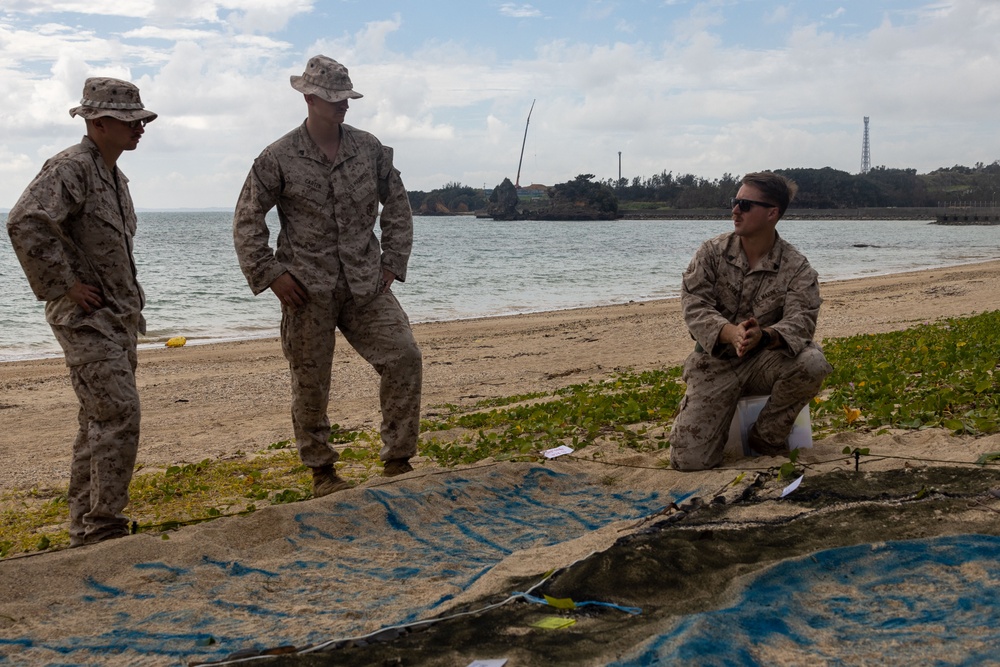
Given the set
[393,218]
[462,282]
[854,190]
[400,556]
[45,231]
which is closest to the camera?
[400,556]

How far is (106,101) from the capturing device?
461 centimetres

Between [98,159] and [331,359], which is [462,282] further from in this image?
[98,159]

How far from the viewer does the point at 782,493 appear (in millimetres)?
4609

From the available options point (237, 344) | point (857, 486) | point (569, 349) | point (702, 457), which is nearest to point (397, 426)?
point (702, 457)

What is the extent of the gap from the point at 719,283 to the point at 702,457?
102 centimetres

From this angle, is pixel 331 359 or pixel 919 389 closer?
pixel 331 359

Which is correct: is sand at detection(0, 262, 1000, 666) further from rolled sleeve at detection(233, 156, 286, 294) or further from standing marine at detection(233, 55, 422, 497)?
rolled sleeve at detection(233, 156, 286, 294)

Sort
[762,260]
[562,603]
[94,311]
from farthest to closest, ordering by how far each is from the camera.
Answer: [762,260] < [94,311] < [562,603]

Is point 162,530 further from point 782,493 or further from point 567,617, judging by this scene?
point 782,493

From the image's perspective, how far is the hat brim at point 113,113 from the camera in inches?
181

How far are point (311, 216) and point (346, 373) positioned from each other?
670 cm

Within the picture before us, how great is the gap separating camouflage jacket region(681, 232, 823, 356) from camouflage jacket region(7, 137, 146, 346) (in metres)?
3.01

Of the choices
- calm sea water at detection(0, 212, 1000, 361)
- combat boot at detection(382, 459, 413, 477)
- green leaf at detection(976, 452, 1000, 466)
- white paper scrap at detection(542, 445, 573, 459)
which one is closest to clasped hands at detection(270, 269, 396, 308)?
combat boot at detection(382, 459, 413, 477)

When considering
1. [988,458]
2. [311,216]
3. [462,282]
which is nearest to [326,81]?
[311,216]
